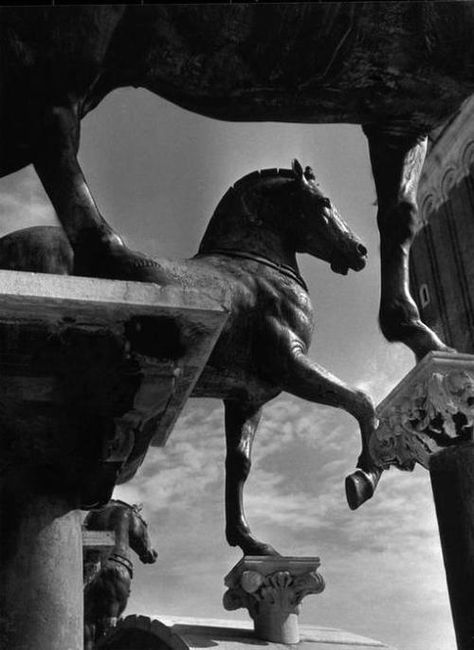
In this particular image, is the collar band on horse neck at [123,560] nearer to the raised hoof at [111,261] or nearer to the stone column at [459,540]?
the stone column at [459,540]

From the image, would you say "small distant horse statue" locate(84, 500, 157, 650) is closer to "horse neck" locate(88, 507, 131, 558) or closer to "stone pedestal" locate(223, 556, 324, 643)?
"horse neck" locate(88, 507, 131, 558)

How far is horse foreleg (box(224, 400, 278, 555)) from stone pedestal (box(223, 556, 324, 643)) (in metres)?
0.10

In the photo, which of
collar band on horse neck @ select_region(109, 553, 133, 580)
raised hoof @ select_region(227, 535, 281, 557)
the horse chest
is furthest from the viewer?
collar band on horse neck @ select_region(109, 553, 133, 580)

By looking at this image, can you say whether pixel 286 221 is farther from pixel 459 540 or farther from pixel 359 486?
pixel 459 540

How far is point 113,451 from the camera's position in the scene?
2373 mm

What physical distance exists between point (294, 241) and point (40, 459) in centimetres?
298

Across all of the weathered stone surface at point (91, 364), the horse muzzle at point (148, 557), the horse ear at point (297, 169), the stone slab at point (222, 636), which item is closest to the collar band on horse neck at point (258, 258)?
the horse ear at point (297, 169)

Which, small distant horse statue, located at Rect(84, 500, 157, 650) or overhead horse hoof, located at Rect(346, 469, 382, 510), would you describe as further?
small distant horse statue, located at Rect(84, 500, 157, 650)

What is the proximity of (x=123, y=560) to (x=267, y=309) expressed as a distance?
2498mm

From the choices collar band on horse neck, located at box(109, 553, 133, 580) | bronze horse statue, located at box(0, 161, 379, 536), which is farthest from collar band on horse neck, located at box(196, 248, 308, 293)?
collar band on horse neck, located at box(109, 553, 133, 580)

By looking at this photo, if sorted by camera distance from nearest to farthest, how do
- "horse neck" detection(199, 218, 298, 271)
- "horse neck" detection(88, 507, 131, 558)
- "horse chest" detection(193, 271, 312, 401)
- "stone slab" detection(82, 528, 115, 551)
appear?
"horse chest" detection(193, 271, 312, 401), "horse neck" detection(199, 218, 298, 271), "stone slab" detection(82, 528, 115, 551), "horse neck" detection(88, 507, 131, 558)

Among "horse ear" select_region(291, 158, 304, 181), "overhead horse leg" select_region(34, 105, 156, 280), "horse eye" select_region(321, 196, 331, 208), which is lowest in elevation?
"overhead horse leg" select_region(34, 105, 156, 280)

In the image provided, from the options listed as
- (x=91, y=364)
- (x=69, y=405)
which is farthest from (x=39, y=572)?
(x=91, y=364)

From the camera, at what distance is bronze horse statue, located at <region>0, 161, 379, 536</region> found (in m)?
4.75
